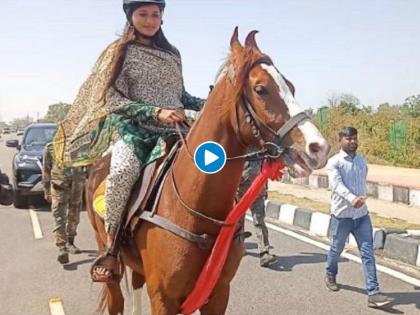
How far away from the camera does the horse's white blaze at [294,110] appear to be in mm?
2570

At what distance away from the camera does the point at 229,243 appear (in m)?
3.17

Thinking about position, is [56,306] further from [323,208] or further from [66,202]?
[323,208]

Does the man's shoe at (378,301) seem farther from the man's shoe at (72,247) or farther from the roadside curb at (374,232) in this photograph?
the man's shoe at (72,247)

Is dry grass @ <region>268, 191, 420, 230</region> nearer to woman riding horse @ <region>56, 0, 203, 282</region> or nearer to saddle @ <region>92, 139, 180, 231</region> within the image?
woman riding horse @ <region>56, 0, 203, 282</region>

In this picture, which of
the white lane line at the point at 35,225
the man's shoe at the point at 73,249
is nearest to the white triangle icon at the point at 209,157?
the man's shoe at the point at 73,249

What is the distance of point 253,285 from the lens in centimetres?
619

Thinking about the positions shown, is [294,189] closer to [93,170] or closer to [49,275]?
[49,275]

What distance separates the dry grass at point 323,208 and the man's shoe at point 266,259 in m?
2.28

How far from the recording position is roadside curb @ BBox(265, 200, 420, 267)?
22.6 ft

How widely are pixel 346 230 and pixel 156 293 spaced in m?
3.34

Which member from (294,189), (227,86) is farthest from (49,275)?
(294,189)

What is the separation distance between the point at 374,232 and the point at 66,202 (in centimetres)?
436

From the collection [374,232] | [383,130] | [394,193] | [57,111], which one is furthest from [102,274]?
[57,111]

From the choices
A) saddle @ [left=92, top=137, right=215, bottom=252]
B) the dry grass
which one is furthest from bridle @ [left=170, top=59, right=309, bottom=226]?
the dry grass
